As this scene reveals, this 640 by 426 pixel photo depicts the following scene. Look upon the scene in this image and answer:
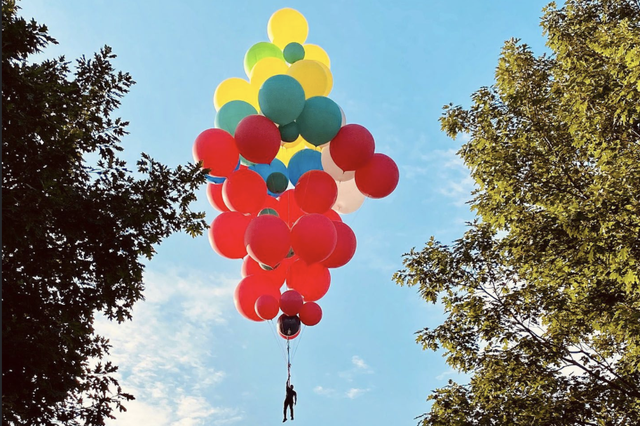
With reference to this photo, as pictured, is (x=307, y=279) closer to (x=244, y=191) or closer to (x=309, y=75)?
(x=244, y=191)

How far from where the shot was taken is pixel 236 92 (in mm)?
9195

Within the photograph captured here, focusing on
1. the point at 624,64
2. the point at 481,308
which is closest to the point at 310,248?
the point at 481,308

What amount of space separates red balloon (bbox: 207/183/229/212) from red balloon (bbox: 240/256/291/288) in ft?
2.87

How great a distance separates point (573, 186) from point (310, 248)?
147 inches

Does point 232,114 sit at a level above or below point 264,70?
below

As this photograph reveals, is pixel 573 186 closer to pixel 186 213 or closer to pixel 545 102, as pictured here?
pixel 545 102

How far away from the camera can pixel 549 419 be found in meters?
7.47

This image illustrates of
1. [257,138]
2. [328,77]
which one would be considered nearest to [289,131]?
[257,138]

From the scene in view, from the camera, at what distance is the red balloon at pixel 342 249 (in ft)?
29.0

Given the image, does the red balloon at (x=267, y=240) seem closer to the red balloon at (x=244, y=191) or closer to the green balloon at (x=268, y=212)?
the red balloon at (x=244, y=191)

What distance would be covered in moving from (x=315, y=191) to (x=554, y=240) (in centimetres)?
331

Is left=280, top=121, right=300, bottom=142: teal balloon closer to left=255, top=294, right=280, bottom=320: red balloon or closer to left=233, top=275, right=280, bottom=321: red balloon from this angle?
left=233, top=275, right=280, bottom=321: red balloon

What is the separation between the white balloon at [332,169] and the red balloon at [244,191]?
1.10 m

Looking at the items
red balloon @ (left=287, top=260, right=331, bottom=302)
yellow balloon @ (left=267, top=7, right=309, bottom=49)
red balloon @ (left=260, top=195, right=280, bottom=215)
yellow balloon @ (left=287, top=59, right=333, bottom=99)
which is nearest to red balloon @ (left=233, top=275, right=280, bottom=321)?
red balloon @ (left=287, top=260, right=331, bottom=302)
